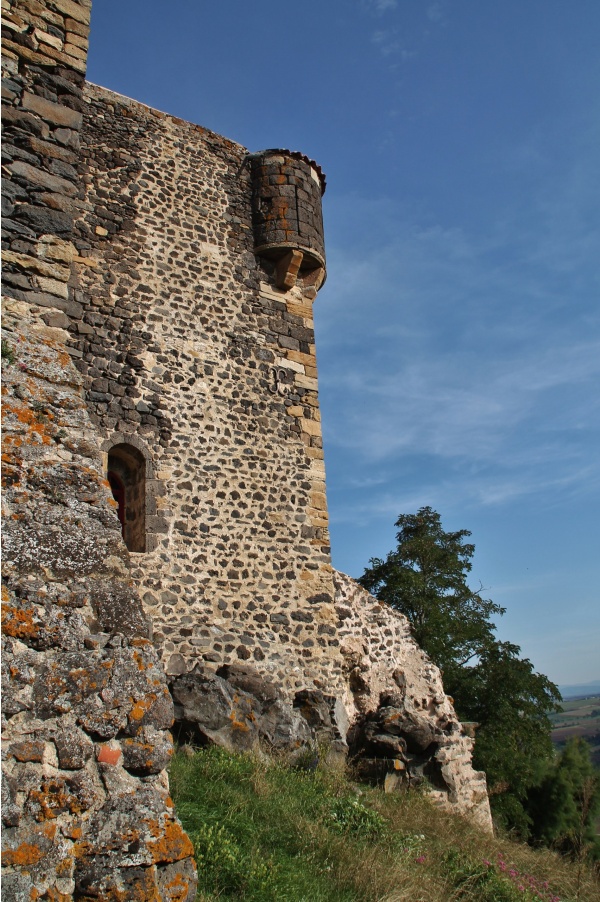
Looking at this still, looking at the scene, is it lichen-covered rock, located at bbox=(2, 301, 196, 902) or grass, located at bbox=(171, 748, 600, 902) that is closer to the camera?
lichen-covered rock, located at bbox=(2, 301, 196, 902)

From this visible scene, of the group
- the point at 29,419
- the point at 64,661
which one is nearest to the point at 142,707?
the point at 64,661

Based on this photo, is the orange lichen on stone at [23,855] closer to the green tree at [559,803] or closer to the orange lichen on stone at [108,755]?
the orange lichen on stone at [108,755]

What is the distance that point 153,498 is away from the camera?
7.62 m

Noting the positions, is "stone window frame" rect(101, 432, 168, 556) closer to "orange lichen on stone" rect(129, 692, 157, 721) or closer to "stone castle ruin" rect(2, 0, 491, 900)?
"stone castle ruin" rect(2, 0, 491, 900)

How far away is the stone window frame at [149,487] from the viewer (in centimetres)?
743

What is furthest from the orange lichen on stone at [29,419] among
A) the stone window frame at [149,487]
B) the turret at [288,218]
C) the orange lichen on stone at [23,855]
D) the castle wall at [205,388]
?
the turret at [288,218]

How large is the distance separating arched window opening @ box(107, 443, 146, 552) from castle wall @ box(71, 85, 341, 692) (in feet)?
0.36

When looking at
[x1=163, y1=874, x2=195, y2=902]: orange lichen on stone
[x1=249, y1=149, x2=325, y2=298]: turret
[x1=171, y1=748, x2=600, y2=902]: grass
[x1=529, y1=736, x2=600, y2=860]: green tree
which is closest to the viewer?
[x1=163, y1=874, x2=195, y2=902]: orange lichen on stone

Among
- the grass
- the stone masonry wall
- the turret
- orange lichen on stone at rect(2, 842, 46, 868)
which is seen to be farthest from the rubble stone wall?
the stone masonry wall

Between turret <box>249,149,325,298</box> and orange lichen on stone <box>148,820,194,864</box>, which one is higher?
turret <box>249,149,325,298</box>

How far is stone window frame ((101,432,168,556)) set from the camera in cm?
743

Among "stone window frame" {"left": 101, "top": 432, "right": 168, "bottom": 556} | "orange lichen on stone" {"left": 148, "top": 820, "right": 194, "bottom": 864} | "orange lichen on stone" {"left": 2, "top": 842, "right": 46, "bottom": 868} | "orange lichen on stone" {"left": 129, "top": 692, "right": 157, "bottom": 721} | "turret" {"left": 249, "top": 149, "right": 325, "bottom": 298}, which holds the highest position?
"turret" {"left": 249, "top": 149, "right": 325, "bottom": 298}

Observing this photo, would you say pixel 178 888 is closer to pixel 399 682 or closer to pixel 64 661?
pixel 64 661

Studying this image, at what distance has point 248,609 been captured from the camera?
7.89 m
